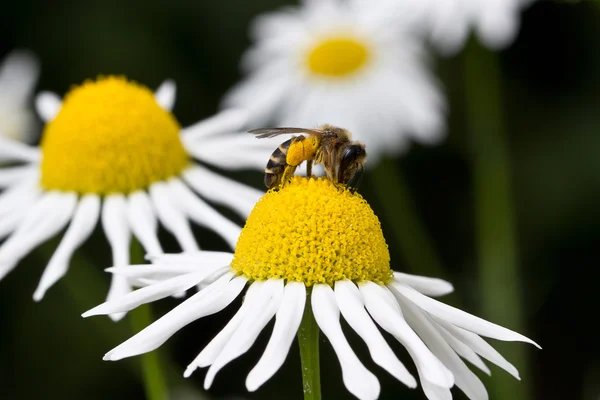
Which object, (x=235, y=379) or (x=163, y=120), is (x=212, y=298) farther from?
(x=235, y=379)

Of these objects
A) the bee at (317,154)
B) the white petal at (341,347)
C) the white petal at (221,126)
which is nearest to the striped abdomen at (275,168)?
the bee at (317,154)

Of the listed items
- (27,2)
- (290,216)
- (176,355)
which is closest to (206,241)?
(176,355)

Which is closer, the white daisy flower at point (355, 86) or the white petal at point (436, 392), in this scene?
the white petal at point (436, 392)

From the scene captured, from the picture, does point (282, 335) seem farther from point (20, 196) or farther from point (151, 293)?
point (20, 196)

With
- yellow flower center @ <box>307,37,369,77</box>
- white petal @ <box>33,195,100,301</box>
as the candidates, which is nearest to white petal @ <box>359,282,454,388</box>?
white petal @ <box>33,195,100,301</box>

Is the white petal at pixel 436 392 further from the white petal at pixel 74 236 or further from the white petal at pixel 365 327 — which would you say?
the white petal at pixel 74 236

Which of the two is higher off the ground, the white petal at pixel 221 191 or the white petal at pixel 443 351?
the white petal at pixel 221 191

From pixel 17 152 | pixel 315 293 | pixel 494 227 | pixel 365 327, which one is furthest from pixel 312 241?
pixel 494 227
